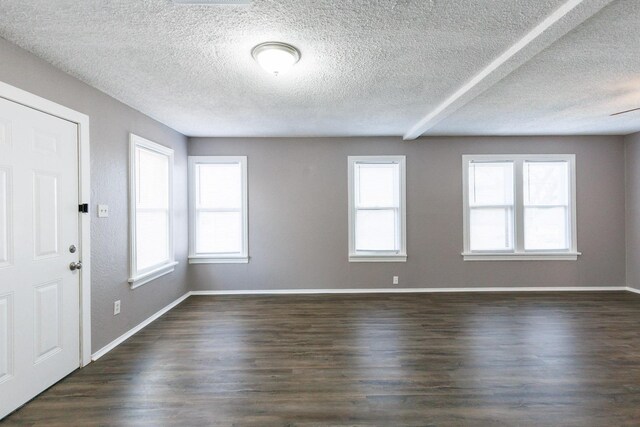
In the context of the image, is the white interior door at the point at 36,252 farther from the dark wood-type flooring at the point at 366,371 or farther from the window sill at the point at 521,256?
the window sill at the point at 521,256

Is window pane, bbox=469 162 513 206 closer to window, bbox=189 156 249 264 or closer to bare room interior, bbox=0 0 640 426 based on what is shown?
bare room interior, bbox=0 0 640 426

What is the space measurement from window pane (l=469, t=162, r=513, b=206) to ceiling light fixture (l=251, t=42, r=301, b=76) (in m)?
3.71

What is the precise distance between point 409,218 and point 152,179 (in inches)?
143

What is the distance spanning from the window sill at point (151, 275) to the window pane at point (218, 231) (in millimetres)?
634

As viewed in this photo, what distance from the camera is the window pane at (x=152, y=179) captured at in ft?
11.5

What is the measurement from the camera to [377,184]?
481cm

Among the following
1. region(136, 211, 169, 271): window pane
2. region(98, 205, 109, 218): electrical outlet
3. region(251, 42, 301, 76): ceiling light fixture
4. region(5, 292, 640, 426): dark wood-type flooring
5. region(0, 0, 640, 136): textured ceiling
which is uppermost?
region(0, 0, 640, 136): textured ceiling

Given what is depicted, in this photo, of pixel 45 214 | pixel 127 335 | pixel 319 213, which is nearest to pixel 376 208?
pixel 319 213

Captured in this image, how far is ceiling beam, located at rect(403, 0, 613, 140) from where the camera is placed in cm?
163

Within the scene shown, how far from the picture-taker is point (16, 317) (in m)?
2.03

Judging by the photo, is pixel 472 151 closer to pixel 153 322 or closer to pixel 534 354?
pixel 534 354

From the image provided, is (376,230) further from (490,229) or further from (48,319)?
(48,319)

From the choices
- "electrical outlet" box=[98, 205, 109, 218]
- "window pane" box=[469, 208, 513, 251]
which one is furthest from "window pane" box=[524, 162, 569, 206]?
"electrical outlet" box=[98, 205, 109, 218]

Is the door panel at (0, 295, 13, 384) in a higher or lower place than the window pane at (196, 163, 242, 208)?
lower
